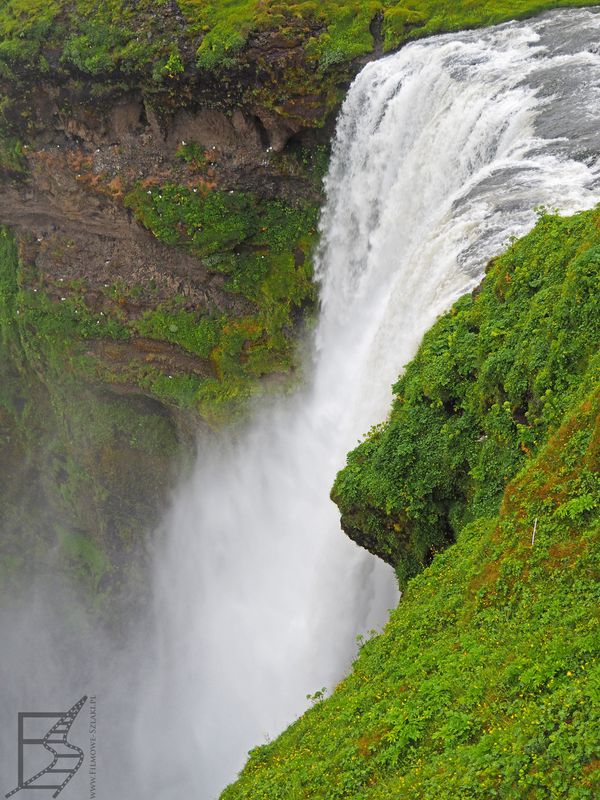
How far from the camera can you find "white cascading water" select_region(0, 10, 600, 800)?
1460 cm

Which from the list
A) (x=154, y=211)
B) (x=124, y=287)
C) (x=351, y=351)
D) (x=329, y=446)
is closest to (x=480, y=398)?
(x=329, y=446)

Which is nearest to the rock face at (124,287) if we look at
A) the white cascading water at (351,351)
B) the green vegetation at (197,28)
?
the green vegetation at (197,28)

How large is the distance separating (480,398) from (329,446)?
8.23m

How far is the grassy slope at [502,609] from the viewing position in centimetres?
659

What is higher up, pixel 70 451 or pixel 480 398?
pixel 70 451

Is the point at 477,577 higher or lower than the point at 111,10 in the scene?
lower

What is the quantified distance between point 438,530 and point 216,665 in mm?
13675

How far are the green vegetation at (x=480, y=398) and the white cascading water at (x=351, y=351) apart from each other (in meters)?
1.69

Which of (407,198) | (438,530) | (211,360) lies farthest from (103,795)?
(407,198)

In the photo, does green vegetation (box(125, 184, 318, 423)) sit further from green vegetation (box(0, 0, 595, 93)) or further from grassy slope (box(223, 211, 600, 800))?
grassy slope (box(223, 211, 600, 800))

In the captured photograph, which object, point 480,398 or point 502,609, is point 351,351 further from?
point 502,609

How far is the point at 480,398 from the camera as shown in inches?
444

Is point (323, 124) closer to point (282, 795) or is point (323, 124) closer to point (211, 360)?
point (211, 360)

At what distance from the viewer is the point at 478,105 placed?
16188 mm
